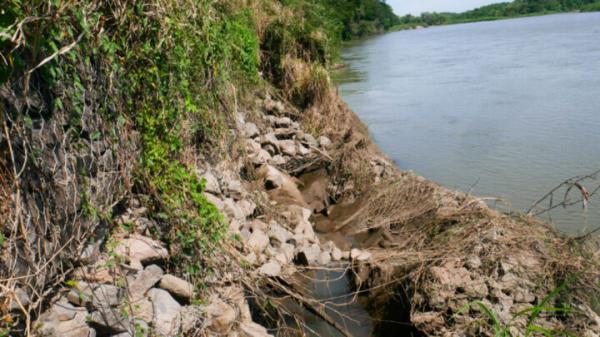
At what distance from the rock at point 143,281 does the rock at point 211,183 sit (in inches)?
58.9

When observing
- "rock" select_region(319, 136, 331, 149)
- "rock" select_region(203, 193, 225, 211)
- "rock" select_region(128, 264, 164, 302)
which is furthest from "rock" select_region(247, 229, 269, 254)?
"rock" select_region(319, 136, 331, 149)

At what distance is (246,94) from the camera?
7.61 metres

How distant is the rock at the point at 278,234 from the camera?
558cm

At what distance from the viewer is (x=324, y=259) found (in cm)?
575

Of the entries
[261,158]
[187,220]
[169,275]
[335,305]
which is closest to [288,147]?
[261,158]

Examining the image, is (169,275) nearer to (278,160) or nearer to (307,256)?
(307,256)

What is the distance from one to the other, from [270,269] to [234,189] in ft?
3.55

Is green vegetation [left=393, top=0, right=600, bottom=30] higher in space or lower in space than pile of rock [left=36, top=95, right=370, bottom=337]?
higher

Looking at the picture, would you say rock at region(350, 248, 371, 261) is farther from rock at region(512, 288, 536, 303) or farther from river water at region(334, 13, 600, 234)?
river water at region(334, 13, 600, 234)

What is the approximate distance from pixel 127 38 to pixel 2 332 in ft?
7.07

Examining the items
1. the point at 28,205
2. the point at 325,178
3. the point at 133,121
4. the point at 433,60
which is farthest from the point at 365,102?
the point at 28,205

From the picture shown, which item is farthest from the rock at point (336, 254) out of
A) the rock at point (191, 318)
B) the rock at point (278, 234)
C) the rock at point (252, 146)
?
the rock at point (191, 318)

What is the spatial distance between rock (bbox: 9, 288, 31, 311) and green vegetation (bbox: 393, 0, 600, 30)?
75.1 metres

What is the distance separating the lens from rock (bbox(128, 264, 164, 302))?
11.0 ft
